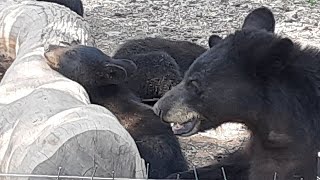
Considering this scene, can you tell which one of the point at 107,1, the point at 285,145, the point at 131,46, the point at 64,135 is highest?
the point at 64,135

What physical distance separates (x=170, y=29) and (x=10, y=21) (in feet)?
10.3

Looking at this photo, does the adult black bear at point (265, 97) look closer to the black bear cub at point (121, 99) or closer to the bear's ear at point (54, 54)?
the black bear cub at point (121, 99)

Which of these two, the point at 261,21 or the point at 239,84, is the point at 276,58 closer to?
the point at 239,84

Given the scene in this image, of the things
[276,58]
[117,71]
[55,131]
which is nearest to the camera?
[55,131]

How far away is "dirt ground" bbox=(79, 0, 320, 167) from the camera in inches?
354

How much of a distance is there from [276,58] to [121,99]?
5.53ft

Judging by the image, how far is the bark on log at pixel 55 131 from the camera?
3760mm

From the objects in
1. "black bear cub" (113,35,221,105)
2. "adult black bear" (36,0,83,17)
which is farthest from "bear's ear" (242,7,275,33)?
"adult black bear" (36,0,83,17)

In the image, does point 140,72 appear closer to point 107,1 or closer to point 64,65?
point 64,65

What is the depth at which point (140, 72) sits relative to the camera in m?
6.64

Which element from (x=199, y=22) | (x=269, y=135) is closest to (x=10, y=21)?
(x=269, y=135)

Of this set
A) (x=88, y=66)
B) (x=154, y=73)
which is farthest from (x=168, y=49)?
(x=88, y=66)

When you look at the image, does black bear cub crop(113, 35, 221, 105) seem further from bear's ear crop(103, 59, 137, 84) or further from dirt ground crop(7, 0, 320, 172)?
dirt ground crop(7, 0, 320, 172)

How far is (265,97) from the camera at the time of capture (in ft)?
15.2
